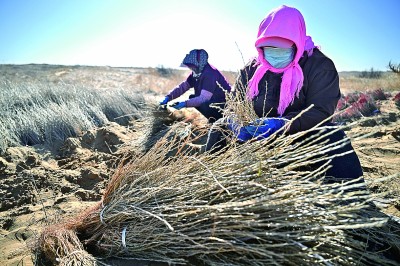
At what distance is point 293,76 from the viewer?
2305mm

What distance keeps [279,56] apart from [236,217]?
153 cm

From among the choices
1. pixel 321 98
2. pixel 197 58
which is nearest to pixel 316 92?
pixel 321 98

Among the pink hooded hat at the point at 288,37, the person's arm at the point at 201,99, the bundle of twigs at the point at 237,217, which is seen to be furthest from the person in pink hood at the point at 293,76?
the person's arm at the point at 201,99

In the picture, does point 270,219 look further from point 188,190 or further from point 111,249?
point 111,249

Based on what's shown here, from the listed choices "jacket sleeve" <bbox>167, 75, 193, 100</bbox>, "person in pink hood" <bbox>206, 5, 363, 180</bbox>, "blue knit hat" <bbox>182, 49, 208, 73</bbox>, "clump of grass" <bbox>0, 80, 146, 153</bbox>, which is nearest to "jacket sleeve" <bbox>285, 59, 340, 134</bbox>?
"person in pink hood" <bbox>206, 5, 363, 180</bbox>

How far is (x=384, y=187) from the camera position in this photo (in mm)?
2340

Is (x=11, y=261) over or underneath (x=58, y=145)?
underneath

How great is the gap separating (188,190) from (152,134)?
2.95 meters

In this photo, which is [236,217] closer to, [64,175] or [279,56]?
[279,56]

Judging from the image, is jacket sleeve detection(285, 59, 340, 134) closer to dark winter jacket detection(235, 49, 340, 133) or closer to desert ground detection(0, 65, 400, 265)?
dark winter jacket detection(235, 49, 340, 133)

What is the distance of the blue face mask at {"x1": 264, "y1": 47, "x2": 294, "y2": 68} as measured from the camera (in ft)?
7.65

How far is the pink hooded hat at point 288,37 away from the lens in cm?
223

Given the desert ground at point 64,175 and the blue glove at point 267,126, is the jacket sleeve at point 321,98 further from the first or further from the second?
the desert ground at point 64,175

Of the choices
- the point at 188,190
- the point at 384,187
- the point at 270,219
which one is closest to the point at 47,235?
the point at 188,190
